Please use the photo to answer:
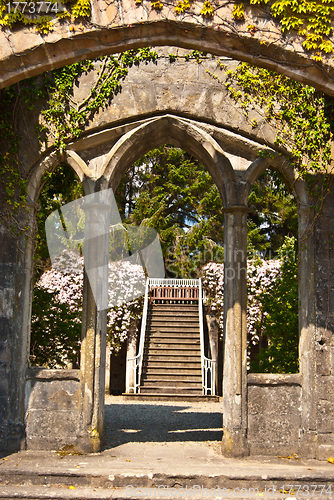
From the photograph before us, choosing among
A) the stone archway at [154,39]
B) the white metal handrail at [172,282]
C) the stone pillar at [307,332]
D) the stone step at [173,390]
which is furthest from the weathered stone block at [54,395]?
the white metal handrail at [172,282]

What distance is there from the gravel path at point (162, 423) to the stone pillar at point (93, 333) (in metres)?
0.49

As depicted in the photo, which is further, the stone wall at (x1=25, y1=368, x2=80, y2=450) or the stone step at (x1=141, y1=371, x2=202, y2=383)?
the stone step at (x1=141, y1=371, x2=202, y2=383)

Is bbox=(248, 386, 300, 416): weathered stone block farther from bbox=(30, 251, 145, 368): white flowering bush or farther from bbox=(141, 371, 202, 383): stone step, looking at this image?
bbox=(141, 371, 202, 383): stone step

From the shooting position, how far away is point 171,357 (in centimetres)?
1228

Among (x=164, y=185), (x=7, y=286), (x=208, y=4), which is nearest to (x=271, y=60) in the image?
(x=208, y=4)

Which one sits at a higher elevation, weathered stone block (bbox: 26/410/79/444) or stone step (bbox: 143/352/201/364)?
stone step (bbox: 143/352/201/364)

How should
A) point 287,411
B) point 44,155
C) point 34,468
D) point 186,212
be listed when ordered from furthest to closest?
point 186,212 → point 44,155 → point 287,411 → point 34,468

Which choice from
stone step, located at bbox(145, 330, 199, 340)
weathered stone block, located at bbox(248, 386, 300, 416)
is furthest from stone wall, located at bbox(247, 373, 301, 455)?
stone step, located at bbox(145, 330, 199, 340)

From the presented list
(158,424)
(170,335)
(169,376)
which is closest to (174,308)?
(170,335)

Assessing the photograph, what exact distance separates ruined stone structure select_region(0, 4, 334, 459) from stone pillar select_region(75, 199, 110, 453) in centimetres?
2

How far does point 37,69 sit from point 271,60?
7.04 feet

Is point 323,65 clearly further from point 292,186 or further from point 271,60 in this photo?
point 292,186

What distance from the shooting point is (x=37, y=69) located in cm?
436

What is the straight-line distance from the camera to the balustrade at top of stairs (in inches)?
451
